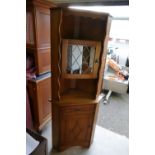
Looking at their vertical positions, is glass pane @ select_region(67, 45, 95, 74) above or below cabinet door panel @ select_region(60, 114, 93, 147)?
above

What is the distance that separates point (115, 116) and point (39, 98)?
155 cm

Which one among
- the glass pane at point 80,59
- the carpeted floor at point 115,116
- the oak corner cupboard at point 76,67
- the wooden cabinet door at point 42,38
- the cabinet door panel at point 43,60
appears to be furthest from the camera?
the carpeted floor at point 115,116

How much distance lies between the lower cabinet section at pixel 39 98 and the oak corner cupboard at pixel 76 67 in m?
0.34

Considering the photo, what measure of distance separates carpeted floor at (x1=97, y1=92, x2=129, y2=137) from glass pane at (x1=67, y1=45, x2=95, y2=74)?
1324 mm

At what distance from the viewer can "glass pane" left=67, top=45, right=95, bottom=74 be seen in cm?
169

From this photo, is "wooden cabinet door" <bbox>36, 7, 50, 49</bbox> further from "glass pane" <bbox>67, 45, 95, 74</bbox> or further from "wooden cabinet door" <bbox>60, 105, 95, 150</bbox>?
"wooden cabinet door" <bbox>60, 105, 95, 150</bbox>

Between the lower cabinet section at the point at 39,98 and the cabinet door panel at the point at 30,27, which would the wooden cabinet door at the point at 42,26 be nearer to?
the cabinet door panel at the point at 30,27

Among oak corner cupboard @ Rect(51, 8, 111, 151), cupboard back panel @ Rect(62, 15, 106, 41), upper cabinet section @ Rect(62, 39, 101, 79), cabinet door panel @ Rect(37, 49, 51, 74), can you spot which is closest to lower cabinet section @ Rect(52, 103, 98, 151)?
oak corner cupboard @ Rect(51, 8, 111, 151)

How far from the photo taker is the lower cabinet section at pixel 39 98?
2.08 metres

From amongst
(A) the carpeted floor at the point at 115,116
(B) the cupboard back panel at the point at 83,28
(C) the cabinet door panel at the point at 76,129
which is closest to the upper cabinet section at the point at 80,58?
(B) the cupboard back panel at the point at 83,28

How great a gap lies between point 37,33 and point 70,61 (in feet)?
1.97
